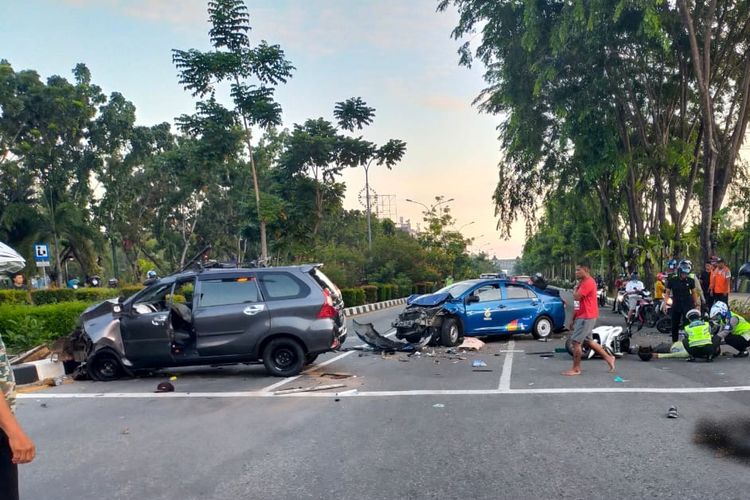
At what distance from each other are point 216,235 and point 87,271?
9.32 metres

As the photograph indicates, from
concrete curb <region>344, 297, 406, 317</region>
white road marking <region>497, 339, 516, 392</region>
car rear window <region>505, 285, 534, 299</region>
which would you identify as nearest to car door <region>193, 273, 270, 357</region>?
white road marking <region>497, 339, 516, 392</region>

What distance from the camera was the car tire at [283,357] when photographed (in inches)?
426

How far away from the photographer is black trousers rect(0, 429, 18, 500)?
2.95 metres

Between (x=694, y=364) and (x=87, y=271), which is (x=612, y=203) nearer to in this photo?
(x=694, y=364)

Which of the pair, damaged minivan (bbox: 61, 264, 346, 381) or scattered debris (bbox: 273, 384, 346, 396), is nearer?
scattered debris (bbox: 273, 384, 346, 396)

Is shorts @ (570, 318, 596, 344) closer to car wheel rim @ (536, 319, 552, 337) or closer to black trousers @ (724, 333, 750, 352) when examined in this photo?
black trousers @ (724, 333, 750, 352)

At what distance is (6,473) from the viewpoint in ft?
9.75

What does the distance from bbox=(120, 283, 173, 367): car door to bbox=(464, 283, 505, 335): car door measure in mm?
6819

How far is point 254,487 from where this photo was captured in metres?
5.18

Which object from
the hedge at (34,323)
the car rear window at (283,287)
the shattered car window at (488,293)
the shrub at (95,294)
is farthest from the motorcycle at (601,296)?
the hedge at (34,323)

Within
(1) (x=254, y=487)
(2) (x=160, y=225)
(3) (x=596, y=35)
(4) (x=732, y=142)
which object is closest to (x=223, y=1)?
(3) (x=596, y=35)

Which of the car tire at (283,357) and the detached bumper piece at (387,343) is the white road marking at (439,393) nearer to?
the car tire at (283,357)

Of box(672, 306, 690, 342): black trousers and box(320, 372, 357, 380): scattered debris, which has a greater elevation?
box(672, 306, 690, 342): black trousers

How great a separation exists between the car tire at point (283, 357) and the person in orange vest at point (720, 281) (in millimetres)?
10626
